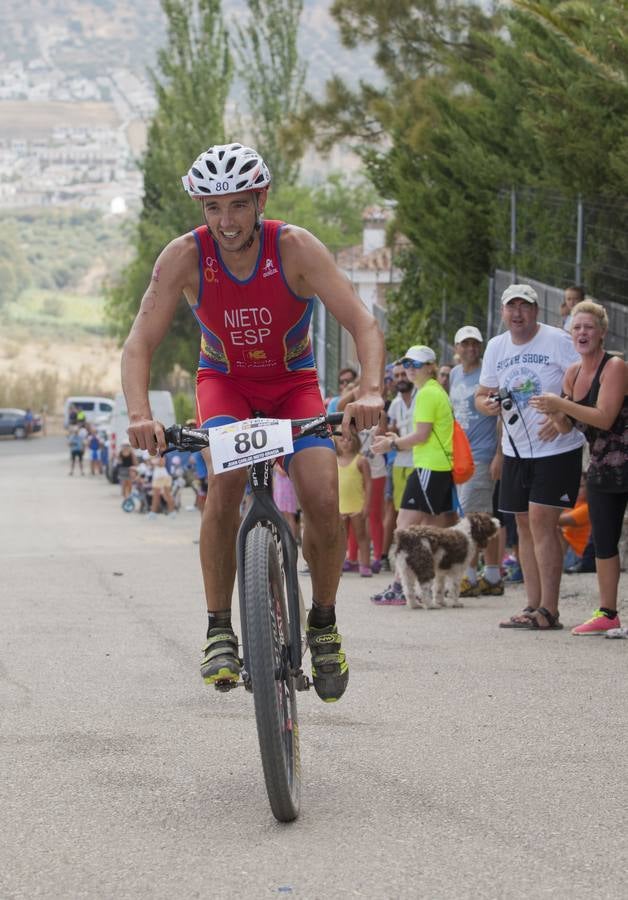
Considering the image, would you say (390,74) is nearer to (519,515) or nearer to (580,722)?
(519,515)

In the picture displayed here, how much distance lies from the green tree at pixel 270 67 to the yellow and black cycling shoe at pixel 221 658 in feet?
230

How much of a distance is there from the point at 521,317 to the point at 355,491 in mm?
5247

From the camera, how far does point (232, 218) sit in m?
6.30

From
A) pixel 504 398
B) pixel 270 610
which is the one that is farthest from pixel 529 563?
pixel 270 610

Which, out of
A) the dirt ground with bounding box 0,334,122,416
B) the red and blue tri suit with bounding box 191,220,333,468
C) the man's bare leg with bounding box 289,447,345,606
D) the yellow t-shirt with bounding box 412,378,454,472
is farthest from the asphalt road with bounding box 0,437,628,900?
the dirt ground with bounding box 0,334,122,416

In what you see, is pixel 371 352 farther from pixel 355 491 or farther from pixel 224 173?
pixel 355 491

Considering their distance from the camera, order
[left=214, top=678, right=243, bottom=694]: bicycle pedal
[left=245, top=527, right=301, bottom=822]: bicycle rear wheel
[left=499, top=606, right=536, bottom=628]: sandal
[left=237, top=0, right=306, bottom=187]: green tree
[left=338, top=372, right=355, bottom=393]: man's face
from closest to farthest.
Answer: [left=245, top=527, right=301, bottom=822]: bicycle rear wheel, [left=214, top=678, right=243, bottom=694]: bicycle pedal, [left=499, top=606, right=536, bottom=628]: sandal, [left=338, top=372, right=355, bottom=393]: man's face, [left=237, top=0, right=306, bottom=187]: green tree

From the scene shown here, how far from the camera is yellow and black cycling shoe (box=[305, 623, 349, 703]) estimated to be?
645 centimetres

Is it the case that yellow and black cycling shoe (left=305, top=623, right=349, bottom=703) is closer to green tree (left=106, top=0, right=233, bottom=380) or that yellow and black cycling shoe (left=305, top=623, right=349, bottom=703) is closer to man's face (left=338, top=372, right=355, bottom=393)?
man's face (left=338, top=372, right=355, bottom=393)

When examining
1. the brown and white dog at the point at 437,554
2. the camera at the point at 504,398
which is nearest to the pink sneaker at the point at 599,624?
the camera at the point at 504,398

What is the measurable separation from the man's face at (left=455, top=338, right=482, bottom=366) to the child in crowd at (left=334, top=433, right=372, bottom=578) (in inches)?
76.6

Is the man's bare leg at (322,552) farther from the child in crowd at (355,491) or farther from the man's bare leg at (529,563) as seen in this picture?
the child in crowd at (355,491)

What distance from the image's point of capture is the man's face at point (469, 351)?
45.6 feet

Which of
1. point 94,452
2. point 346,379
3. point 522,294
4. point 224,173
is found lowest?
point 94,452
